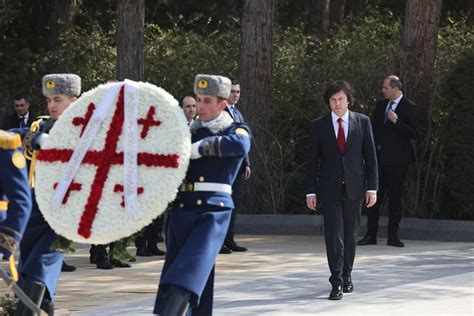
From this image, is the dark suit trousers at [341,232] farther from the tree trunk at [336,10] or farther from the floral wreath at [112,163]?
the tree trunk at [336,10]

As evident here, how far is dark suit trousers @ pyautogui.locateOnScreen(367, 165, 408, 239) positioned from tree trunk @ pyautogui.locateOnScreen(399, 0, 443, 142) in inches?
30.6

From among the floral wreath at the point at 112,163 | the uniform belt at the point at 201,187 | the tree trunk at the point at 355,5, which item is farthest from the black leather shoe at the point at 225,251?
the tree trunk at the point at 355,5

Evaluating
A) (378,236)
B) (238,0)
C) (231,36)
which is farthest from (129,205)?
(238,0)

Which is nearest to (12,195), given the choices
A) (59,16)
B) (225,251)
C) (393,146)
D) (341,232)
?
(341,232)

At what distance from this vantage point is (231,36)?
22.5 metres

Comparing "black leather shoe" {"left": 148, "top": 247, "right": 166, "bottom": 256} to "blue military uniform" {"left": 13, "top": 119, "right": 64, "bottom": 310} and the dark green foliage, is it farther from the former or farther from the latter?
"blue military uniform" {"left": 13, "top": 119, "right": 64, "bottom": 310}

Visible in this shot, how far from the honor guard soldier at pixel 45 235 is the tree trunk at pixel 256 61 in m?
10.3

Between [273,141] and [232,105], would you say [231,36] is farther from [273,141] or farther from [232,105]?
[232,105]

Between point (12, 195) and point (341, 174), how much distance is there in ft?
14.9

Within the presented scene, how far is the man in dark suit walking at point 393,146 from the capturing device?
1622 centimetres

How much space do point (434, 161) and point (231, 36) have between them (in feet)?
18.7

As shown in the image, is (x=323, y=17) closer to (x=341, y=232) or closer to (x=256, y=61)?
(x=256, y=61)

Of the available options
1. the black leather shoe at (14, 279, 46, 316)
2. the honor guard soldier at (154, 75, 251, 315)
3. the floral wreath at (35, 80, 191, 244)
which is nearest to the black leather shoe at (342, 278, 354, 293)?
the honor guard soldier at (154, 75, 251, 315)

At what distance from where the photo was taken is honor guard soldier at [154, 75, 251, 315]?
8.45 m
